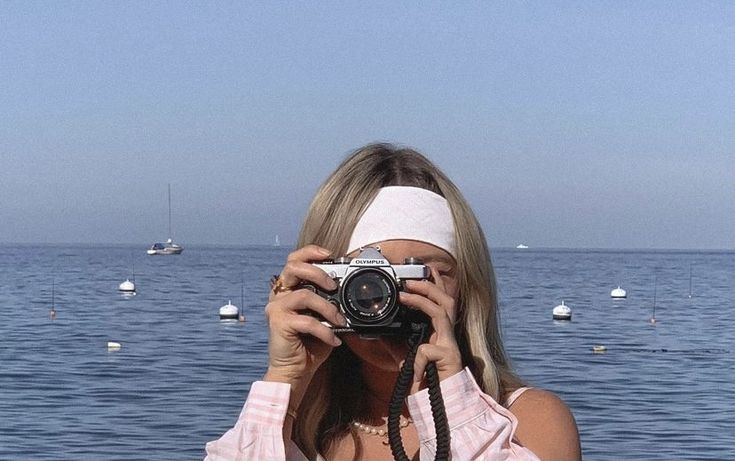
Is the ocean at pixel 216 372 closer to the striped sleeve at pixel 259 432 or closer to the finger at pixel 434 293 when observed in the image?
the finger at pixel 434 293

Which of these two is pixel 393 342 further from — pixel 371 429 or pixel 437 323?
pixel 371 429

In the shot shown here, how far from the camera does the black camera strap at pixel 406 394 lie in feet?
7.19

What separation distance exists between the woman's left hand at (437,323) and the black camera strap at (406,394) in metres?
0.02

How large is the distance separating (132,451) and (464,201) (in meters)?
14.0

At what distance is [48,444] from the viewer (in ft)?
53.1

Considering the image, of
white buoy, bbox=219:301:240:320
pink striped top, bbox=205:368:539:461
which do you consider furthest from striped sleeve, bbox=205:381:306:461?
white buoy, bbox=219:301:240:320

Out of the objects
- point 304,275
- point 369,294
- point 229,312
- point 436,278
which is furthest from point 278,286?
point 229,312

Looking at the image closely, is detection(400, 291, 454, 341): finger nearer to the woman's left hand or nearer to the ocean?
the woman's left hand

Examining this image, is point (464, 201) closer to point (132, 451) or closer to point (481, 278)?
point (481, 278)

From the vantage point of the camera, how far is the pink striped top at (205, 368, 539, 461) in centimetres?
216

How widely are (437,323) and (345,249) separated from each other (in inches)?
10.4

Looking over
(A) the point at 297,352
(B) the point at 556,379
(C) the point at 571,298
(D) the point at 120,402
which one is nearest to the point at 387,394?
(A) the point at 297,352

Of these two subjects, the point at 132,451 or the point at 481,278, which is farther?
the point at 132,451

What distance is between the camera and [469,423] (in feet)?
7.20
